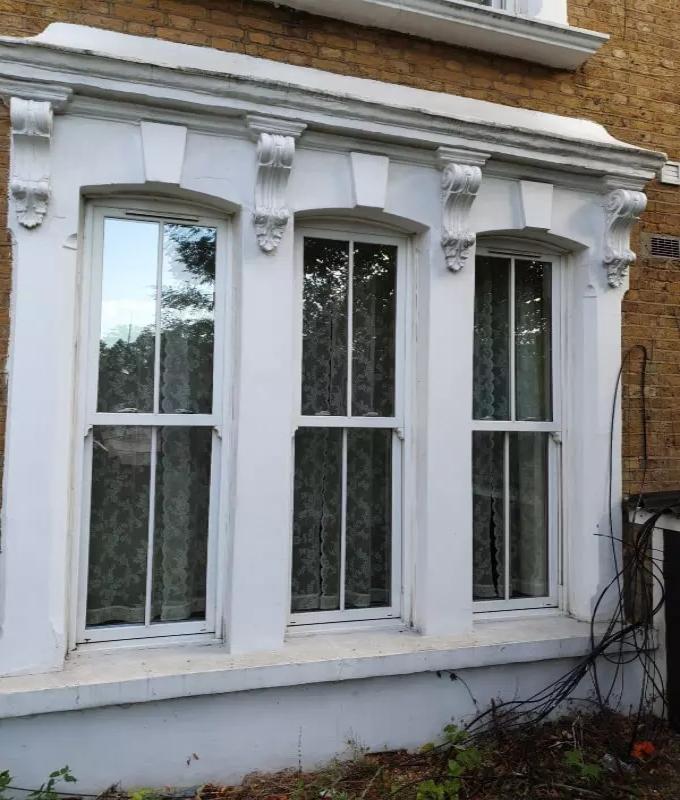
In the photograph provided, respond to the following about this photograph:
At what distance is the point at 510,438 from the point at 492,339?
62cm

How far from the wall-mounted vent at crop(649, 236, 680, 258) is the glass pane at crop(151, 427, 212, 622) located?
2.99 metres

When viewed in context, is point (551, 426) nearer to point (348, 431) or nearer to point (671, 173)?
point (348, 431)

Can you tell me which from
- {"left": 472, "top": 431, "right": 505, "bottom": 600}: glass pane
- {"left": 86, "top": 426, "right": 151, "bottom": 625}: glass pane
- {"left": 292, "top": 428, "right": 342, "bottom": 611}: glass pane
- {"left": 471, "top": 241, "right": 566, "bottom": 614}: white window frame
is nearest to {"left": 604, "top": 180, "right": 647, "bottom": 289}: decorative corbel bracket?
{"left": 471, "top": 241, "right": 566, "bottom": 614}: white window frame

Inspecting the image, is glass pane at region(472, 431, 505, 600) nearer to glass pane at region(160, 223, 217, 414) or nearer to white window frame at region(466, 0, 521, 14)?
glass pane at region(160, 223, 217, 414)

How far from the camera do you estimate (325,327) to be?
3.80m

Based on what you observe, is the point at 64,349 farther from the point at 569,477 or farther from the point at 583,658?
the point at 583,658

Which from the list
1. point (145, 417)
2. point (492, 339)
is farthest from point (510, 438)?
point (145, 417)

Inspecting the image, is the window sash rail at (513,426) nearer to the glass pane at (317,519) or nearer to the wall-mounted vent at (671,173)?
the glass pane at (317,519)

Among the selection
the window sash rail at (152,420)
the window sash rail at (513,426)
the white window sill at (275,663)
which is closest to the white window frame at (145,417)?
the window sash rail at (152,420)

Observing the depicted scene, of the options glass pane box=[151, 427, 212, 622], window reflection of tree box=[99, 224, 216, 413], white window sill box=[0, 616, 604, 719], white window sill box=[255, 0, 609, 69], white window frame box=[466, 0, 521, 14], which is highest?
white window frame box=[466, 0, 521, 14]

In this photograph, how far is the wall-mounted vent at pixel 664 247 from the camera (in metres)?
4.29

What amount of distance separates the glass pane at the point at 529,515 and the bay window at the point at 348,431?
0.80m

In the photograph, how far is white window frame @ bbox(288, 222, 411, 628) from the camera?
144 inches

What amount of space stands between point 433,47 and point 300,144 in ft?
3.55
